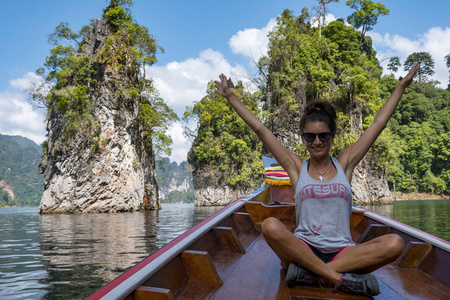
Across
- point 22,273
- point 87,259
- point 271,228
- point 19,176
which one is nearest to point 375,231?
point 271,228

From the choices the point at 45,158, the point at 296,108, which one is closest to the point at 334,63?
the point at 296,108

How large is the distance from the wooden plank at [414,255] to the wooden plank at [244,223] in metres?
1.55

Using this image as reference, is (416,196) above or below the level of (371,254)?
below

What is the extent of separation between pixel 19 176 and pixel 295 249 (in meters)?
122

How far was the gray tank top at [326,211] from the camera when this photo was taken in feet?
5.78

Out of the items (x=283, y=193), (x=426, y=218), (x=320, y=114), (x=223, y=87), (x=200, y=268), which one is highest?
(x=223, y=87)

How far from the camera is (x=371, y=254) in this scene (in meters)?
1.65

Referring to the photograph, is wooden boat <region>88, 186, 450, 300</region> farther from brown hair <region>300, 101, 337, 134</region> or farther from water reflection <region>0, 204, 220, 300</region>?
water reflection <region>0, 204, 220, 300</region>

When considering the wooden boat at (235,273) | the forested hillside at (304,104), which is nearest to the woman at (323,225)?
the wooden boat at (235,273)

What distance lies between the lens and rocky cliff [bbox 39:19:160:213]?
18.6m

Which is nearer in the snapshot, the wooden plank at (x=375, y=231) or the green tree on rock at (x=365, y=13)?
the wooden plank at (x=375, y=231)

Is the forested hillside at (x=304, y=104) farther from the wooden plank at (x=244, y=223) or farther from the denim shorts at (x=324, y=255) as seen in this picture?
the denim shorts at (x=324, y=255)

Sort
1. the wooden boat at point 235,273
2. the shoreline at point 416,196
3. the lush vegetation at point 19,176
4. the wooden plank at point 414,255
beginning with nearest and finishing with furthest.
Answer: the wooden boat at point 235,273 < the wooden plank at point 414,255 < the shoreline at point 416,196 < the lush vegetation at point 19,176

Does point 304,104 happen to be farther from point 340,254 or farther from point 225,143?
point 340,254
